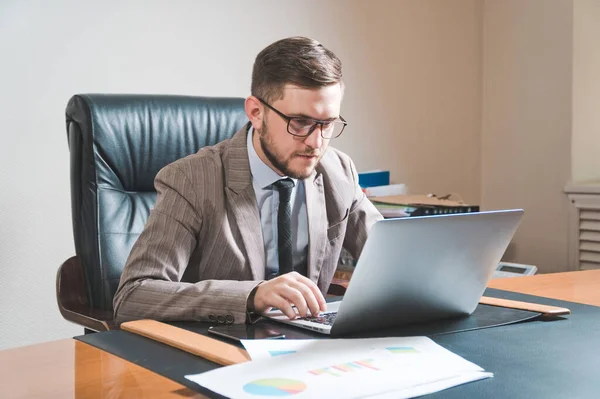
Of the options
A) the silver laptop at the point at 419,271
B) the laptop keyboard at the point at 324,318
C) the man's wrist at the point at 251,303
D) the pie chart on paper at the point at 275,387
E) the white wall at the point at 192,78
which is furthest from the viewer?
the white wall at the point at 192,78

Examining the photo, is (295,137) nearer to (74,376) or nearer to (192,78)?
(74,376)

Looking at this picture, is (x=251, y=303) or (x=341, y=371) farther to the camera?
(x=251, y=303)

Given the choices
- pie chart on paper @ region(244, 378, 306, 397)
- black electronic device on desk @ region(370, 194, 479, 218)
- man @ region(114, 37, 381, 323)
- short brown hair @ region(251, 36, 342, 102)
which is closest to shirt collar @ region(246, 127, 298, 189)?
man @ region(114, 37, 381, 323)

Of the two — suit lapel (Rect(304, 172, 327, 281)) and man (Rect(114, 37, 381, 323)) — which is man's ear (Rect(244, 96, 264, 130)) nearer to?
man (Rect(114, 37, 381, 323))

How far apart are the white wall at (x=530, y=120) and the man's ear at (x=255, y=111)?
1958 mm

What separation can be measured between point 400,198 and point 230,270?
4.35 ft

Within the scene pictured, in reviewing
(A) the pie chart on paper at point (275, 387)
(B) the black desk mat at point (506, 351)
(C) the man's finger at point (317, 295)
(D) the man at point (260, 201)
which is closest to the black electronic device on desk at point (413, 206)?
(D) the man at point (260, 201)

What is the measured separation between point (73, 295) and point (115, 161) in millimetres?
334

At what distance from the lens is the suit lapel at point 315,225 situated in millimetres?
1707

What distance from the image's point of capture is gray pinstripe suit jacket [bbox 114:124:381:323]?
4.32 feet

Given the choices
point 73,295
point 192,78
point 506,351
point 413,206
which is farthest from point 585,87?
point 506,351

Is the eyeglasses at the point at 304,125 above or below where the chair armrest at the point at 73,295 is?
above

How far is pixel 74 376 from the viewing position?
A: 0.95 meters

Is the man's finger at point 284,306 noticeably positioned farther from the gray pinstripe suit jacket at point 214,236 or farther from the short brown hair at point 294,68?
the short brown hair at point 294,68
